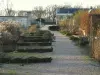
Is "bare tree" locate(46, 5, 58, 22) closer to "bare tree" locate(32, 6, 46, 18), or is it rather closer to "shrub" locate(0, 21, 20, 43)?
"bare tree" locate(32, 6, 46, 18)

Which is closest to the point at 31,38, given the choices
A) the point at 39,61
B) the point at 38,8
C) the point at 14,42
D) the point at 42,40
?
the point at 42,40

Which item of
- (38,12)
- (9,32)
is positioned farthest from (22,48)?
(38,12)

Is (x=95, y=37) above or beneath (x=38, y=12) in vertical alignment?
above

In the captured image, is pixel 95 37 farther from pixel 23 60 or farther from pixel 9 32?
pixel 9 32

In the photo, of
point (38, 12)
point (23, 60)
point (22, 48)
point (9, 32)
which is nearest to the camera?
point (23, 60)

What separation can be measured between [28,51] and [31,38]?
9902mm

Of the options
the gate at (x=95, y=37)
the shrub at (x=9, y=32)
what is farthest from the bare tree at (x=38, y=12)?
the gate at (x=95, y=37)

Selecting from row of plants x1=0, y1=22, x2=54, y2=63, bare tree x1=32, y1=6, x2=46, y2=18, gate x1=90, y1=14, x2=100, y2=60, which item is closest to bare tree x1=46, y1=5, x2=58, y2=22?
bare tree x1=32, y1=6, x2=46, y2=18

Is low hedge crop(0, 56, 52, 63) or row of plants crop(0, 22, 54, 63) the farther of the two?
row of plants crop(0, 22, 54, 63)

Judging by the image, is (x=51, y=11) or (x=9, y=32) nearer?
(x=9, y=32)

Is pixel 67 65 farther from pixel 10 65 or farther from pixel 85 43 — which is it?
pixel 85 43

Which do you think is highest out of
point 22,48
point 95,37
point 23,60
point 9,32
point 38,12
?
point 95,37

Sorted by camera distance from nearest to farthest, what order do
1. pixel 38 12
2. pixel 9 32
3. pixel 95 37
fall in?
1. pixel 95 37
2. pixel 9 32
3. pixel 38 12

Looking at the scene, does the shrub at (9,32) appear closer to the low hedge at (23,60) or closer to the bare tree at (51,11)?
the low hedge at (23,60)
